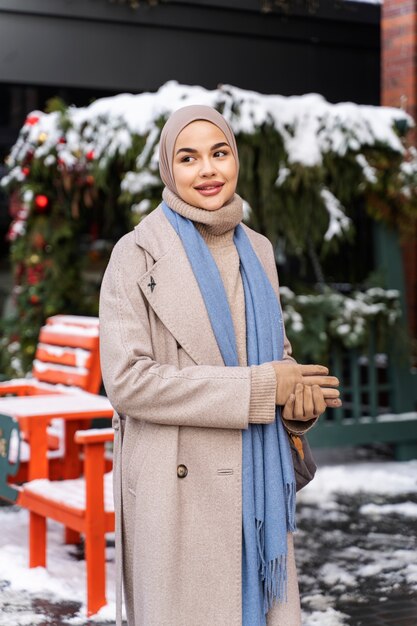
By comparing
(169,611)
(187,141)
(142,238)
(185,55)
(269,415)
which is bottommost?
(169,611)

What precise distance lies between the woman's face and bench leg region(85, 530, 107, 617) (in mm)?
2075

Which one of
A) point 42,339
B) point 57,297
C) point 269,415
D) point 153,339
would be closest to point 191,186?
point 153,339

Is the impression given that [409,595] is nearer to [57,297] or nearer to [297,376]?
[297,376]

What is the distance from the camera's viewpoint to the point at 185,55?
11547mm

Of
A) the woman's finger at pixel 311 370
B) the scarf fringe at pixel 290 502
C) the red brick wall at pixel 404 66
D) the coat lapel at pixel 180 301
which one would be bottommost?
the scarf fringe at pixel 290 502

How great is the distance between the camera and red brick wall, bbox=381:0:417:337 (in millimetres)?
8633

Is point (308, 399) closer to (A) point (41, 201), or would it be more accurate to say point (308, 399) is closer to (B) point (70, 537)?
(B) point (70, 537)

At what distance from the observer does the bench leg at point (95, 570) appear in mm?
4469

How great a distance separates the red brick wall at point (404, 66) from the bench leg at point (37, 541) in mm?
4308

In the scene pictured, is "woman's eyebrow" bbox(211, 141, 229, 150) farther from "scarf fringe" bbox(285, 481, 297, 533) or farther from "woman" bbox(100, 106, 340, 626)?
"scarf fringe" bbox(285, 481, 297, 533)

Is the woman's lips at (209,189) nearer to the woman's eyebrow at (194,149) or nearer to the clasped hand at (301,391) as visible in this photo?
the woman's eyebrow at (194,149)

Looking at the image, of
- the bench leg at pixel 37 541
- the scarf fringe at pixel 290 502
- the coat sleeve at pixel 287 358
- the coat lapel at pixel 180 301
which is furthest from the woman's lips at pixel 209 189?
the bench leg at pixel 37 541

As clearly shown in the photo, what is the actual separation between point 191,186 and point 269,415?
2.10 feet

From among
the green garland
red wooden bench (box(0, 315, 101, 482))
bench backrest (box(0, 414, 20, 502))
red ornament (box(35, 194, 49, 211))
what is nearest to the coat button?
bench backrest (box(0, 414, 20, 502))
